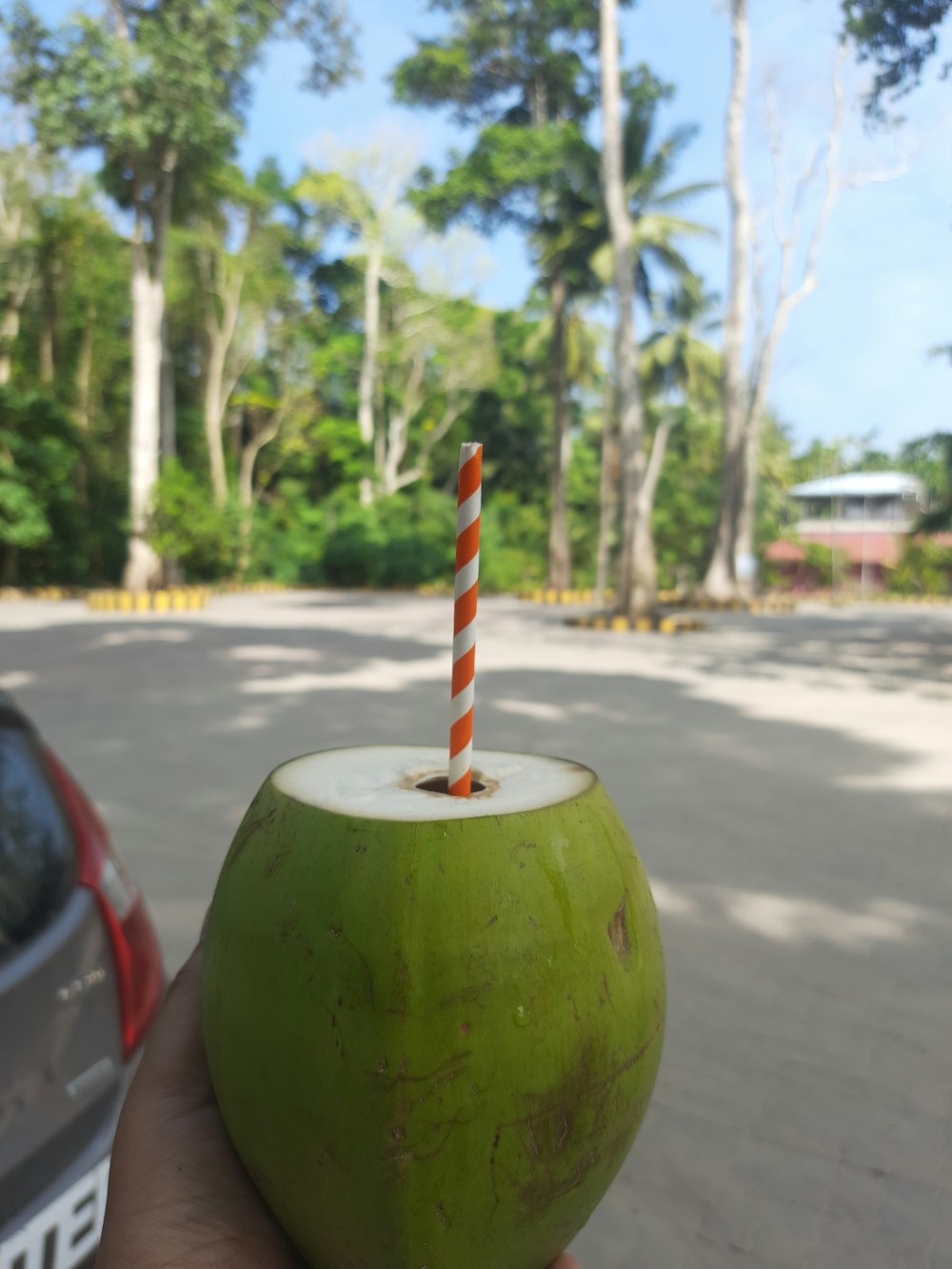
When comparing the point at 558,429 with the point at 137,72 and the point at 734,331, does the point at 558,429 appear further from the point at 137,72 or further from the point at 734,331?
the point at 137,72

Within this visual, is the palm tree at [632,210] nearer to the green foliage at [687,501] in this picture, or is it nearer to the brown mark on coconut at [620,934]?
the green foliage at [687,501]

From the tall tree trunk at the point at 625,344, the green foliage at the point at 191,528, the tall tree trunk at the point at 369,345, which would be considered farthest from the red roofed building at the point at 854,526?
the tall tree trunk at the point at 625,344

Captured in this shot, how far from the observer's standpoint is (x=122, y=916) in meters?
1.83

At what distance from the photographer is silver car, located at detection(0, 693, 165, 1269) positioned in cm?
143

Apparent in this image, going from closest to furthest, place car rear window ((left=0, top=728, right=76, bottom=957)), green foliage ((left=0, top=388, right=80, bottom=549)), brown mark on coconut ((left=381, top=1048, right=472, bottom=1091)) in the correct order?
brown mark on coconut ((left=381, top=1048, right=472, bottom=1091)) → car rear window ((left=0, top=728, right=76, bottom=957)) → green foliage ((left=0, top=388, right=80, bottom=549))

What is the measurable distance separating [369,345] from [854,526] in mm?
32800

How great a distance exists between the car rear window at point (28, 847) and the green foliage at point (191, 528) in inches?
745

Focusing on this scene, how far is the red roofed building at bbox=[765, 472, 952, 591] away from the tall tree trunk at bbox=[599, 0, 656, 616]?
30.2m

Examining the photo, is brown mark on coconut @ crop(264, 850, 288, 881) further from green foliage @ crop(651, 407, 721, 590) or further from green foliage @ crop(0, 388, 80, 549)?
green foliage @ crop(651, 407, 721, 590)

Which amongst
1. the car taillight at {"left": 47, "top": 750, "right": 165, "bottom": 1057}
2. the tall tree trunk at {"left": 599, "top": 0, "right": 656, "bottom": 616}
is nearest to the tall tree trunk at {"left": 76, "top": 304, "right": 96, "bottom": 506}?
the tall tree trunk at {"left": 599, "top": 0, "right": 656, "bottom": 616}

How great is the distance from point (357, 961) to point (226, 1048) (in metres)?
0.21

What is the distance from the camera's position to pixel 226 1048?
970mm

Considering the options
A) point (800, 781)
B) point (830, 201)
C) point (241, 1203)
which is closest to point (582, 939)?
point (241, 1203)

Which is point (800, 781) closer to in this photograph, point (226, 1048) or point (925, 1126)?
point (925, 1126)
